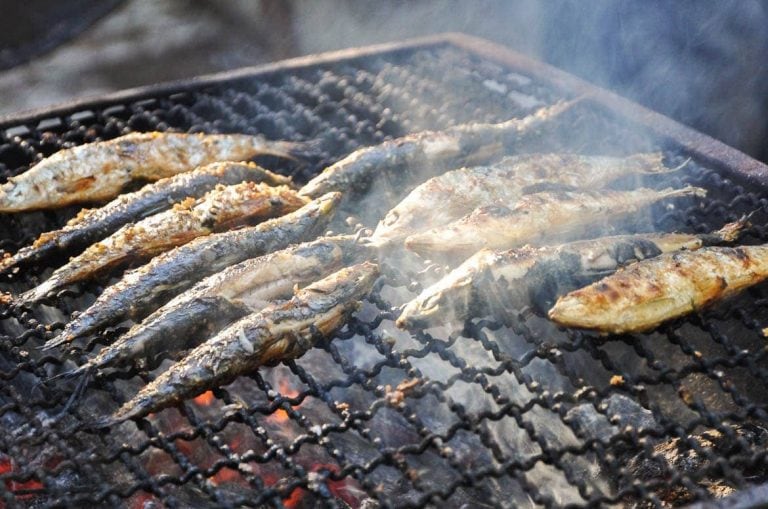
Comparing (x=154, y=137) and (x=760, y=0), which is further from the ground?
(x=760, y=0)

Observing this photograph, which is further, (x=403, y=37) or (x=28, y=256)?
(x=403, y=37)

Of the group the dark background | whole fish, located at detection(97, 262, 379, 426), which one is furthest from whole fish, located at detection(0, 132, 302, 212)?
the dark background

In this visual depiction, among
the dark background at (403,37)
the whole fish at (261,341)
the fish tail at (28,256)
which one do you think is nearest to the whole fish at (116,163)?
the fish tail at (28,256)

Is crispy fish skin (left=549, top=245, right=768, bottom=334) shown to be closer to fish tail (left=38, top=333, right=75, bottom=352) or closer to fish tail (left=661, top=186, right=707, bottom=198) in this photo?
fish tail (left=661, top=186, right=707, bottom=198)

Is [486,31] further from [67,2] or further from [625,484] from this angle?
[625,484]

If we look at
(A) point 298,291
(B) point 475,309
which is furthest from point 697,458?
(A) point 298,291

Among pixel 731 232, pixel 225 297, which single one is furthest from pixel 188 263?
pixel 731 232

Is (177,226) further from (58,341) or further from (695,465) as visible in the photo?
(695,465)
